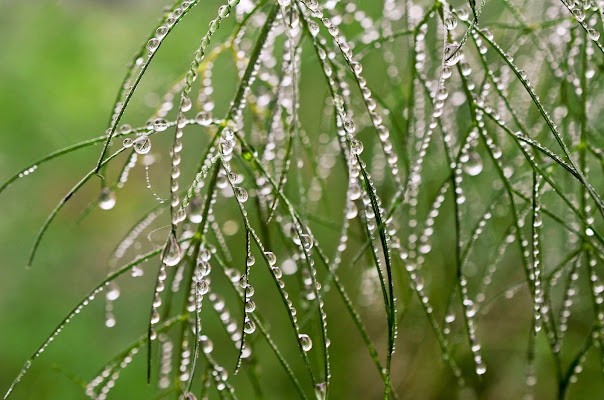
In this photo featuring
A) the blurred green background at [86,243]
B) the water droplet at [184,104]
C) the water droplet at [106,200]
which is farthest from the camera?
the blurred green background at [86,243]

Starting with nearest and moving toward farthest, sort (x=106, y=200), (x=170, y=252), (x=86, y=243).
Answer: (x=170, y=252) < (x=106, y=200) < (x=86, y=243)

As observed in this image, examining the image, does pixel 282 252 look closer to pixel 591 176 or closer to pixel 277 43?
pixel 277 43

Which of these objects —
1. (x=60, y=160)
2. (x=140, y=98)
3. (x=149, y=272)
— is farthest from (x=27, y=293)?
(x=140, y=98)

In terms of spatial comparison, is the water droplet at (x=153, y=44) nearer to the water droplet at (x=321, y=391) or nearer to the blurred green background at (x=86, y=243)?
the water droplet at (x=321, y=391)

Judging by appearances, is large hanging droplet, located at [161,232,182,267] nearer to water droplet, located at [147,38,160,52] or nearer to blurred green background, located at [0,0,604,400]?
water droplet, located at [147,38,160,52]

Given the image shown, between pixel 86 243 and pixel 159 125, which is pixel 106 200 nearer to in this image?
pixel 159 125

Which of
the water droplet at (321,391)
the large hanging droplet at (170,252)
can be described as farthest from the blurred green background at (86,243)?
the large hanging droplet at (170,252)

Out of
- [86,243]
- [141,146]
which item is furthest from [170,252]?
[86,243]

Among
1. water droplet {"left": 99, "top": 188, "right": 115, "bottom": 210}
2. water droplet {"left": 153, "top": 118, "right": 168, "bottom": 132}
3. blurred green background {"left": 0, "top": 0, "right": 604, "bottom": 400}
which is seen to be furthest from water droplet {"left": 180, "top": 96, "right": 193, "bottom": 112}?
blurred green background {"left": 0, "top": 0, "right": 604, "bottom": 400}
